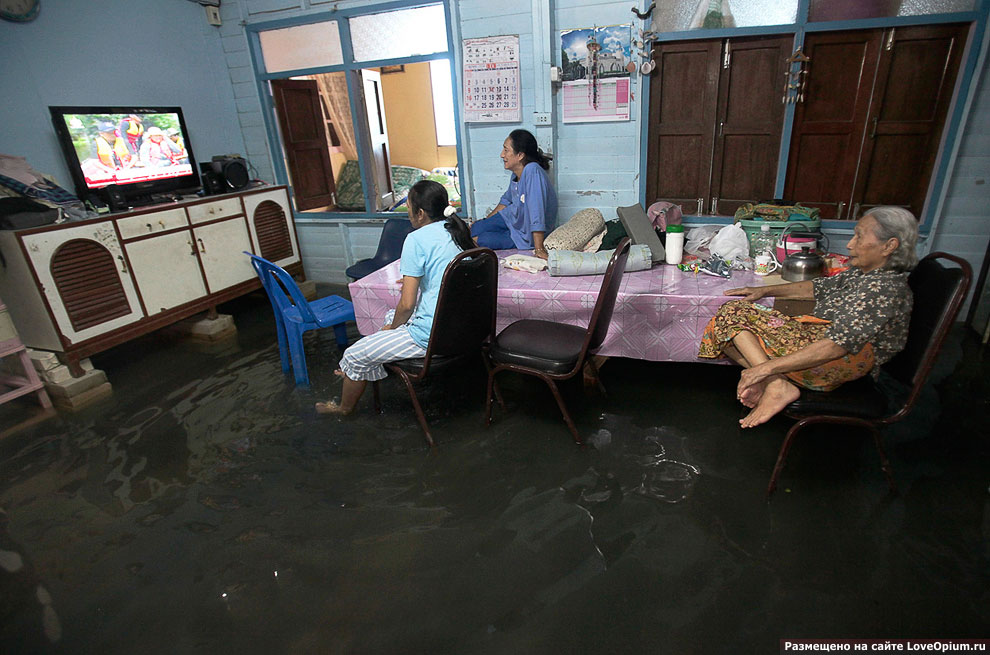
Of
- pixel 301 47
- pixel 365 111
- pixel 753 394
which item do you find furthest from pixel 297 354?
pixel 301 47

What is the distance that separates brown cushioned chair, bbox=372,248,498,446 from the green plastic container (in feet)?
5.55

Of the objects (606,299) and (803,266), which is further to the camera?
(803,266)

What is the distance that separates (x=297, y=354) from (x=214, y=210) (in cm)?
172

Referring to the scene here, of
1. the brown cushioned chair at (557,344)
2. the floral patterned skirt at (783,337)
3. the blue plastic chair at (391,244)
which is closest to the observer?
the floral patterned skirt at (783,337)

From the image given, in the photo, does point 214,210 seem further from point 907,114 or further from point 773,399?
point 907,114

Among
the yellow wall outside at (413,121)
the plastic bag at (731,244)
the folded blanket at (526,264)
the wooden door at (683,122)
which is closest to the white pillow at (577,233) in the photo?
the folded blanket at (526,264)

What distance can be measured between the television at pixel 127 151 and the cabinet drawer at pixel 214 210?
0.30 meters

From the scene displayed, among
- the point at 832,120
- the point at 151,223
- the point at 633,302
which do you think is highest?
the point at 832,120

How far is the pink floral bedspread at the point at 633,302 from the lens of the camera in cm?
247

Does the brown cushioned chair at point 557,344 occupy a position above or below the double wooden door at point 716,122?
below

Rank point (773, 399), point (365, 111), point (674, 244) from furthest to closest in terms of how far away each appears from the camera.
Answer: point (365, 111), point (674, 244), point (773, 399)

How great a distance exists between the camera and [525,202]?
3.35 metres

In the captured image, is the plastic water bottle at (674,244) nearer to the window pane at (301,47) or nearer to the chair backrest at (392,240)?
the chair backrest at (392,240)

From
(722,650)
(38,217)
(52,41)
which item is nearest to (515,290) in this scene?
(722,650)
